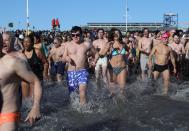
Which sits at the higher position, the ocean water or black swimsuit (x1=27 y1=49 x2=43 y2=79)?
black swimsuit (x1=27 y1=49 x2=43 y2=79)

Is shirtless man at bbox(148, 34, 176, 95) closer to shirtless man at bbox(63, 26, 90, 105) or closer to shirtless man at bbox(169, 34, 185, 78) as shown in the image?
shirtless man at bbox(63, 26, 90, 105)

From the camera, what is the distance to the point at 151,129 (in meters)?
8.55

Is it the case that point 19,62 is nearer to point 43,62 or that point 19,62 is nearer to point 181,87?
point 43,62

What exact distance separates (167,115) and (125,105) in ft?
5.14

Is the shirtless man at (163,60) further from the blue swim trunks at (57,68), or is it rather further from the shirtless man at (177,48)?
the shirtless man at (177,48)

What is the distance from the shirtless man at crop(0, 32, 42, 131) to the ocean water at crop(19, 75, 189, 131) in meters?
3.53

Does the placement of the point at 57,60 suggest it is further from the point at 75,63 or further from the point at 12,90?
the point at 12,90

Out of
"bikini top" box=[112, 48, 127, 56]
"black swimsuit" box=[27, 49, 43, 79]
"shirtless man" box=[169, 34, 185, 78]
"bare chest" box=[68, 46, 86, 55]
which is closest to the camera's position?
"black swimsuit" box=[27, 49, 43, 79]

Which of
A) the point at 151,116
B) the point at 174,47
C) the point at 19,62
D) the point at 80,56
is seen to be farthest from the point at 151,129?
the point at 174,47

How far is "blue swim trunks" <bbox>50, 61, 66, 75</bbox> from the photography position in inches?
633

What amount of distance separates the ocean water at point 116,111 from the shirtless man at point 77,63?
1.05 ft

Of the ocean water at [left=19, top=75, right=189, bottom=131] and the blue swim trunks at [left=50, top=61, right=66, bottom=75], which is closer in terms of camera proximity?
the ocean water at [left=19, top=75, right=189, bottom=131]

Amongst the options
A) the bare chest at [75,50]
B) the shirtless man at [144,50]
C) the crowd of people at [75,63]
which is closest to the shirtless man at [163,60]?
the crowd of people at [75,63]

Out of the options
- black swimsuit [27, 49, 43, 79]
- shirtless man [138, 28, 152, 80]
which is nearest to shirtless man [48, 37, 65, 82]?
shirtless man [138, 28, 152, 80]
